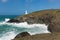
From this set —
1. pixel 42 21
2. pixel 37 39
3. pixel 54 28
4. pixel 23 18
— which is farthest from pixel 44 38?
pixel 23 18

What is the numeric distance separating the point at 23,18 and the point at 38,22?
23.6ft

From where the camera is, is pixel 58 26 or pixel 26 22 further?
pixel 26 22

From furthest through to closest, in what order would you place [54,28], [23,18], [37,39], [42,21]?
[23,18] → [42,21] → [54,28] → [37,39]

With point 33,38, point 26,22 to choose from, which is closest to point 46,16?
point 26,22

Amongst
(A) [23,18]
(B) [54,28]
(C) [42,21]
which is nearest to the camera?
(B) [54,28]

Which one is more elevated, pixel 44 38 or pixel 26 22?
pixel 44 38

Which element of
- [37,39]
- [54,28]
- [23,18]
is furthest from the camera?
[23,18]

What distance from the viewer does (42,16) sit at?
6172 cm

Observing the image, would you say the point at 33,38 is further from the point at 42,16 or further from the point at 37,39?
the point at 42,16

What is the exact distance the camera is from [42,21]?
197 feet

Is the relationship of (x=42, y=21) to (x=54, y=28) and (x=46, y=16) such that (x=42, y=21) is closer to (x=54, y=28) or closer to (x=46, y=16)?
(x=46, y=16)

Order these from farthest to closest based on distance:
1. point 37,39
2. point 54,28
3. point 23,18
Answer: point 23,18 → point 54,28 → point 37,39

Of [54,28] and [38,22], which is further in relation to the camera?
[38,22]

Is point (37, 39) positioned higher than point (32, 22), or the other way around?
point (37, 39)
